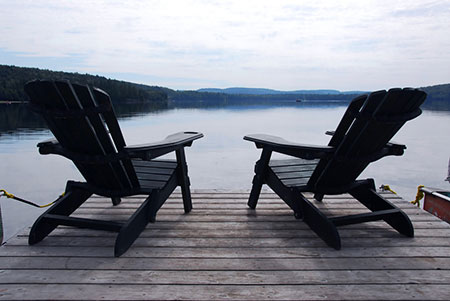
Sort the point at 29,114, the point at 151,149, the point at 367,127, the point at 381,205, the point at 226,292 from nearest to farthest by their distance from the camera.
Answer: the point at 226,292, the point at 367,127, the point at 151,149, the point at 381,205, the point at 29,114

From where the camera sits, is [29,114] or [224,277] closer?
[224,277]

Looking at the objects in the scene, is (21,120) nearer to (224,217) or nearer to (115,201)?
(115,201)

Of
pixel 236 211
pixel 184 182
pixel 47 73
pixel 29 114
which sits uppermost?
pixel 184 182

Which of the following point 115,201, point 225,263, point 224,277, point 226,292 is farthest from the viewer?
point 115,201

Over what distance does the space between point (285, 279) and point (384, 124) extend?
1011 mm

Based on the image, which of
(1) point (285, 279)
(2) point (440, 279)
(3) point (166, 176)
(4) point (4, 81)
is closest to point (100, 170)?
(3) point (166, 176)

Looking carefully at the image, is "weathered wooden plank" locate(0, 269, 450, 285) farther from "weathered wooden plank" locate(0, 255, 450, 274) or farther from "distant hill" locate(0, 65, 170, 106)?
"distant hill" locate(0, 65, 170, 106)

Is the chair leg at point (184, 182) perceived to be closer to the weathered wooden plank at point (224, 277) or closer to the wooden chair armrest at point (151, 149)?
the wooden chair armrest at point (151, 149)

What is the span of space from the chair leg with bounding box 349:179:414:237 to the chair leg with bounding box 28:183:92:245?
185 cm

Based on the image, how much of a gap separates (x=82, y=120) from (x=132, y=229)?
68 centimetres

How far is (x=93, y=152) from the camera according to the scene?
1.93m

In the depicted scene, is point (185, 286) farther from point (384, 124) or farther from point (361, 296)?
point (384, 124)

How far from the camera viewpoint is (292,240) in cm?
206

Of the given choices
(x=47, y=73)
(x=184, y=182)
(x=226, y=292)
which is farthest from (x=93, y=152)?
(x=47, y=73)
